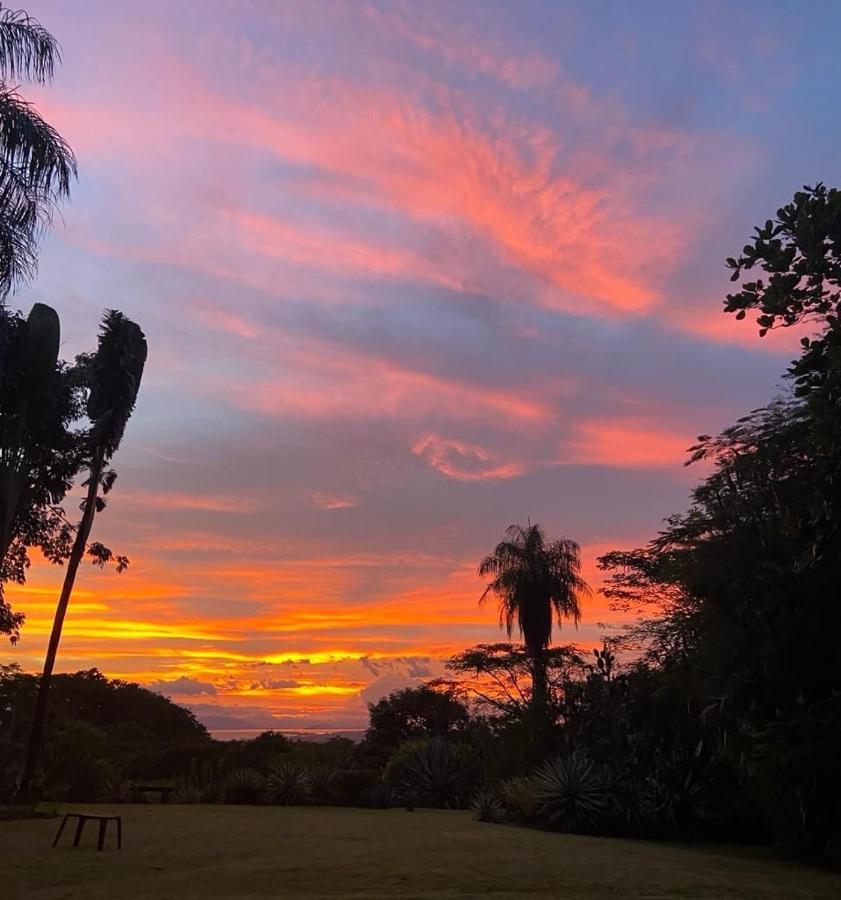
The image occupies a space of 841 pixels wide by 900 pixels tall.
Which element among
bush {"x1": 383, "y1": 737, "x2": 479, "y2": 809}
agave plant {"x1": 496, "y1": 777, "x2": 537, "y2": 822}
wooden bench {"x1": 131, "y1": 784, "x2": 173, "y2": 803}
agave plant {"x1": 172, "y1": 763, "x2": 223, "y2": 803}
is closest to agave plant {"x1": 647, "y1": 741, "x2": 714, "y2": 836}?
agave plant {"x1": 496, "y1": 777, "x2": 537, "y2": 822}

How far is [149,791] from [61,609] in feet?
17.1

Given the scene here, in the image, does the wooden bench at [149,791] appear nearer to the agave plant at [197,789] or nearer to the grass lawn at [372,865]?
the agave plant at [197,789]

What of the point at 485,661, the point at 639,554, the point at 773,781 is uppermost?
the point at 639,554

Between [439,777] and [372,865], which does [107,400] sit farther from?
[372,865]

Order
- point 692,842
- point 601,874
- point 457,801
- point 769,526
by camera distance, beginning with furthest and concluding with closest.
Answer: point 457,801, point 692,842, point 769,526, point 601,874

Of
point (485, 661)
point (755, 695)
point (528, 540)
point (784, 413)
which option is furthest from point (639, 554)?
point (755, 695)

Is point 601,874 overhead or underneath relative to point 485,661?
underneath

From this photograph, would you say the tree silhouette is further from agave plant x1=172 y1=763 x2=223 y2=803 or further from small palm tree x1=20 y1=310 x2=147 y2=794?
agave plant x1=172 y1=763 x2=223 y2=803

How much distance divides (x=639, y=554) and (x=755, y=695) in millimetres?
19867

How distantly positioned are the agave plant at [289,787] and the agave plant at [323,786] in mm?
150

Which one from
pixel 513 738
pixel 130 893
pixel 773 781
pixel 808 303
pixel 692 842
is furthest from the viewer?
pixel 513 738

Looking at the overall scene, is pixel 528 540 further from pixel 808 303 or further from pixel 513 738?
pixel 808 303

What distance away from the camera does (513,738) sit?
21703mm

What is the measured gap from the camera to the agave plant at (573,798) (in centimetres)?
1617
